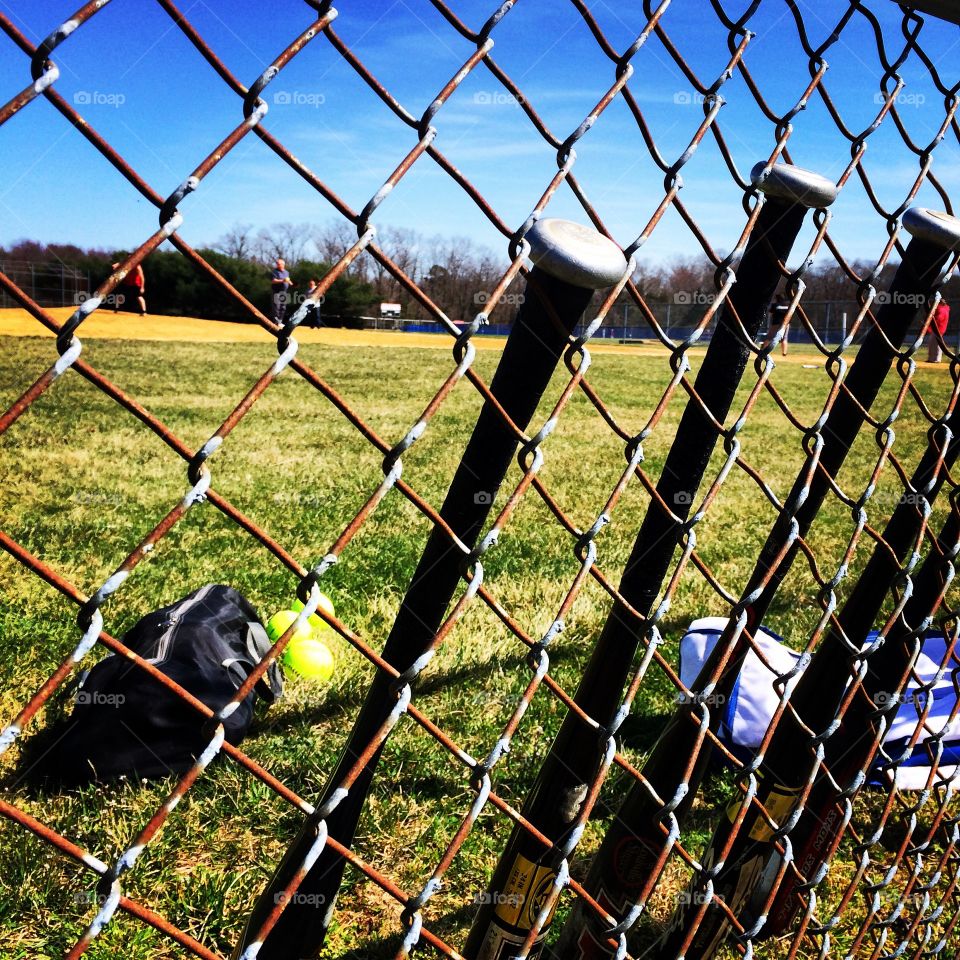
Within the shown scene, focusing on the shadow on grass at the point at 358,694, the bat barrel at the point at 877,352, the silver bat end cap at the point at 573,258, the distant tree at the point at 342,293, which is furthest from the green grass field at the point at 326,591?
the distant tree at the point at 342,293

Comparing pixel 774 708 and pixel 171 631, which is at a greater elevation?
pixel 171 631

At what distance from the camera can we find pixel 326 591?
3.75 meters

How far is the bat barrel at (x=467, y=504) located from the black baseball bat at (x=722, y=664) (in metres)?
0.53

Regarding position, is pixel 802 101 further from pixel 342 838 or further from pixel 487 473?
pixel 342 838

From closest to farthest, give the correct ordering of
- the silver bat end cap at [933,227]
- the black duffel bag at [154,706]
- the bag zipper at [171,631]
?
the silver bat end cap at [933,227]
the black duffel bag at [154,706]
the bag zipper at [171,631]

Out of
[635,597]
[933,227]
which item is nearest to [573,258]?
[635,597]

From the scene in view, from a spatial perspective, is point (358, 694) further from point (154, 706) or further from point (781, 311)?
point (781, 311)

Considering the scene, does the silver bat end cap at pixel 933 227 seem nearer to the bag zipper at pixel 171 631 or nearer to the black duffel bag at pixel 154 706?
the black duffel bag at pixel 154 706

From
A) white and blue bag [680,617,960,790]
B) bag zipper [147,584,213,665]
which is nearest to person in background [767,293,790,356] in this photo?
white and blue bag [680,617,960,790]

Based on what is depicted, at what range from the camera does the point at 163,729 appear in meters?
2.40

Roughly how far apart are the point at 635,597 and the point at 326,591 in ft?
8.62

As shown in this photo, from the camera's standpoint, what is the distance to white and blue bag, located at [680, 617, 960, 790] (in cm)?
251

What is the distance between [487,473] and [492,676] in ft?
7.05

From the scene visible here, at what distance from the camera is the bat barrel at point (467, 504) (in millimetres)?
968
